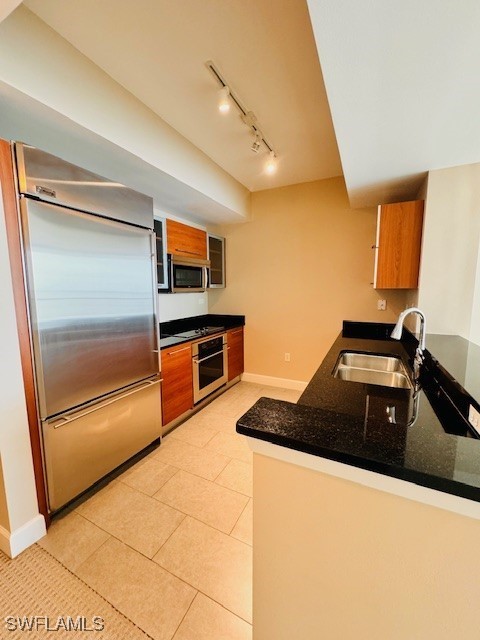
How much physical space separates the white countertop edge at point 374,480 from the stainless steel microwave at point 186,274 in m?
2.39

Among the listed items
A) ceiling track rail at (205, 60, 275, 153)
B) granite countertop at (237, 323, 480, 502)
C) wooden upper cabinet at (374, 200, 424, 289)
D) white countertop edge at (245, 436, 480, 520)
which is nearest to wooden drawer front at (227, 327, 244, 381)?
wooden upper cabinet at (374, 200, 424, 289)

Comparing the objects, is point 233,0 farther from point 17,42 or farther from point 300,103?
point 17,42

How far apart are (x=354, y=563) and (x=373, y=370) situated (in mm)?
1382

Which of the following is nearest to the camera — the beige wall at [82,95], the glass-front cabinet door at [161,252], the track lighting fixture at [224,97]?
the beige wall at [82,95]

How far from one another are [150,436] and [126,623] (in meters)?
1.16

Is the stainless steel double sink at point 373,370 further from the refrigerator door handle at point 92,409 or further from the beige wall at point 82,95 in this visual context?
the beige wall at point 82,95

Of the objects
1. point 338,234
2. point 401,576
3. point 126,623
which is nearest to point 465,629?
point 401,576

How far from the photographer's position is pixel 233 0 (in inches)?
47.3

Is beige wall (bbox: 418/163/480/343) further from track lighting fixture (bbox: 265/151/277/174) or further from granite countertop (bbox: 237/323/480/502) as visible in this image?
track lighting fixture (bbox: 265/151/277/174)

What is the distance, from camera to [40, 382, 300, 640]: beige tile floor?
1.14 m

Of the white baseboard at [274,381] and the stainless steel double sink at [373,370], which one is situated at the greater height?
the stainless steel double sink at [373,370]

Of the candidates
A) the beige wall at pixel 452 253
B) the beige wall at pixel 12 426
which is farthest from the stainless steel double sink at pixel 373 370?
the beige wall at pixel 12 426

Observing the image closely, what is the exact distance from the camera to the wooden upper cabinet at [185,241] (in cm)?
279

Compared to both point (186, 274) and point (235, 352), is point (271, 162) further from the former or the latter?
point (235, 352)
